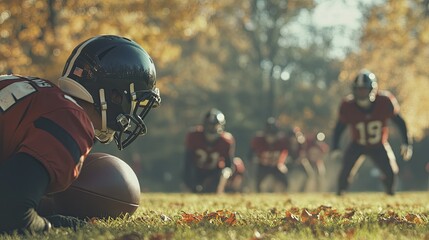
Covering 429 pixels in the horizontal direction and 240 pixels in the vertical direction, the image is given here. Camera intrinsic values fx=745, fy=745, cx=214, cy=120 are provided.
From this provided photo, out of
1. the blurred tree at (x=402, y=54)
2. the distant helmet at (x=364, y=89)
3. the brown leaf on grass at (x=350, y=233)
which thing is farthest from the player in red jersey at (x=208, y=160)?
the brown leaf on grass at (x=350, y=233)

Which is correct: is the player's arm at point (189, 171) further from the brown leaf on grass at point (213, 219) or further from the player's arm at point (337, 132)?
the brown leaf on grass at point (213, 219)

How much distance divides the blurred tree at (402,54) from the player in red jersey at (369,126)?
29.3 feet

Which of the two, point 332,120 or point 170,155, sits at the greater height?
point 332,120

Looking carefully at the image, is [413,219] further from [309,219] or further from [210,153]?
[210,153]

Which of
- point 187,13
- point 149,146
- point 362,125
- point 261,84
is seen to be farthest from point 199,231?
point 261,84

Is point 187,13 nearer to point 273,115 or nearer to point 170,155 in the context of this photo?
point 273,115

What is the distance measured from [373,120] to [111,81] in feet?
27.2

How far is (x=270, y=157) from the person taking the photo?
1886cm

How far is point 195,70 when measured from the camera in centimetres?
3434

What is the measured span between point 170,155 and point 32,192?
30.5 metres

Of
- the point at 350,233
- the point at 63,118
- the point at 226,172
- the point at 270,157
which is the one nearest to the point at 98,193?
the point at 63,118

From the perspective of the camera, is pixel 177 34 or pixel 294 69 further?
pixel 294 69

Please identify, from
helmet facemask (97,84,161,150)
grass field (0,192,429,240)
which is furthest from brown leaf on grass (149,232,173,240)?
helmet facemask (97,84,161,150)

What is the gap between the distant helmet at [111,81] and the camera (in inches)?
187
